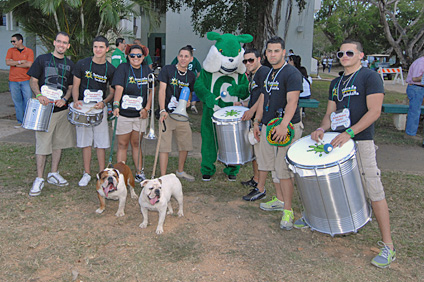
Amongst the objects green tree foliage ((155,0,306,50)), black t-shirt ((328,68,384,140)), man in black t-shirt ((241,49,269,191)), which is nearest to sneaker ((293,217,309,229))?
black t-shirt ((328,68,384,140))

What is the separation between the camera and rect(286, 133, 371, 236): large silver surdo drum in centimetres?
348

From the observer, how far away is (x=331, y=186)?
3525 mm

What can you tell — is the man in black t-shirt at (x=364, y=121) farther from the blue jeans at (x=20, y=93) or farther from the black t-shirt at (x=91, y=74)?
the blue jeans at (x=20, y=93)

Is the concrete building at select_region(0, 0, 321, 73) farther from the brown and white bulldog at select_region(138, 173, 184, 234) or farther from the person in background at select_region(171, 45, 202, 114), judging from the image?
the brown and white bulldog at select_region(138, 173, 184, 234)

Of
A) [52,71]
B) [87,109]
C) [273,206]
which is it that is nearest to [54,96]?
[52,71]

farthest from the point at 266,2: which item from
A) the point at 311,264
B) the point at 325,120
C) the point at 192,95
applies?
the point at 311,264

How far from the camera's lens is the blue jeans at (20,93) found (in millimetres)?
9094

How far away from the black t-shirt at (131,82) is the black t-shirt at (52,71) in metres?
0.68

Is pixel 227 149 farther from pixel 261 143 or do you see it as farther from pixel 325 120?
pixel 325 120

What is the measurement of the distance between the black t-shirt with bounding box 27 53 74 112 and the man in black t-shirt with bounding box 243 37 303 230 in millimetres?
2738

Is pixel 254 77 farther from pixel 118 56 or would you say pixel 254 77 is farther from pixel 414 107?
pixel 414 107

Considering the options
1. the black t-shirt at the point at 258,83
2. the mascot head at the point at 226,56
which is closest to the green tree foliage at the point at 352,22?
the mascot head at the point at 226,56

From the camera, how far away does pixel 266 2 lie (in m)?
12.6

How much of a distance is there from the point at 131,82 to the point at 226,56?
5.00 feet
